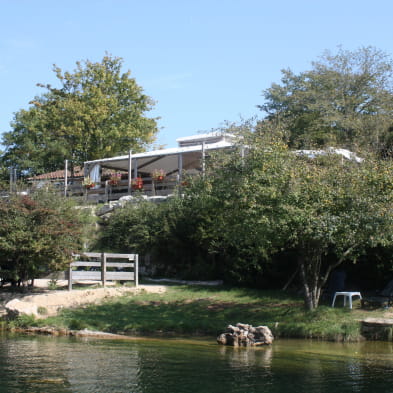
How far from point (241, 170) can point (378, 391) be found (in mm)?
8194

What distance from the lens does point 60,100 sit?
144 feet

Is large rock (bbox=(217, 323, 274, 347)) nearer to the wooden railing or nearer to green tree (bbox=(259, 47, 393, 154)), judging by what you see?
the wooden railing

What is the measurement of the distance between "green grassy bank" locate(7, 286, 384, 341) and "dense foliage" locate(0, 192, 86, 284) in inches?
83.6

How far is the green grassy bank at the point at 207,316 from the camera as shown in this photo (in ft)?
Answer: 50.5

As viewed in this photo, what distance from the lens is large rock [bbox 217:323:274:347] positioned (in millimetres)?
13953

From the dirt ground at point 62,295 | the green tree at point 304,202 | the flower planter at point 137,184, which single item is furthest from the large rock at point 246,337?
the flower planter at point 137,184

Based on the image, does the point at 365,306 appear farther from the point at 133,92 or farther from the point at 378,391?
the point at 133,92

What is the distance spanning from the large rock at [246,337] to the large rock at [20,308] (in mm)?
5933

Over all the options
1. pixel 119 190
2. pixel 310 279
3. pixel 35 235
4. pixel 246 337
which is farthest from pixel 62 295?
Result: pixel 119 190

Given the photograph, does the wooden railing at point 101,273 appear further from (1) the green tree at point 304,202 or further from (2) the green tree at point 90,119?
(2) the green tree at point 90,119

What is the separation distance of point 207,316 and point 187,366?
A: 580 cm

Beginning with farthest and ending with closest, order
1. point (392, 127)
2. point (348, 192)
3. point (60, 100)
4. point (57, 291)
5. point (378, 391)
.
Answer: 1. point (60, 100)
2. point (392, 127)
3. point (57, 291)
4. point (348, 192)
5. point (378, 391)

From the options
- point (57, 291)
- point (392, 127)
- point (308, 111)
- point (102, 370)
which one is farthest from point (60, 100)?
point (102, 370)

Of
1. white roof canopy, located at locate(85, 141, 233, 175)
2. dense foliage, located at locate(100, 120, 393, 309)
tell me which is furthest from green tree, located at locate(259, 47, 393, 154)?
dense foliage, located at locate(100, 120, 393, 309)
